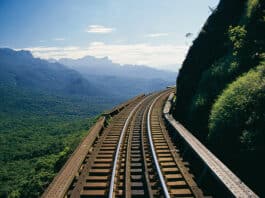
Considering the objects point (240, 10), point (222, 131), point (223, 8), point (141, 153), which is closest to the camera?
point (222, 131)

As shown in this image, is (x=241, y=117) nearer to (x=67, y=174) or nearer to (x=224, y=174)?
(x=224, y=174)

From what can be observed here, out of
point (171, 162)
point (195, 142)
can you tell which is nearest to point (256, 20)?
point (195, 142)

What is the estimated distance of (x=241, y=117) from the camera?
1002cm

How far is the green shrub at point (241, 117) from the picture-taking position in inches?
353

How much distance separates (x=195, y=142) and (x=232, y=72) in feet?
12.7

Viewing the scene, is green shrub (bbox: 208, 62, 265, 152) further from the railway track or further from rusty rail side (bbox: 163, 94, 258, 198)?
the railway track

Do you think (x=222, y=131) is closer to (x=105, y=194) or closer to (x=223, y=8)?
(x=105, y=194)

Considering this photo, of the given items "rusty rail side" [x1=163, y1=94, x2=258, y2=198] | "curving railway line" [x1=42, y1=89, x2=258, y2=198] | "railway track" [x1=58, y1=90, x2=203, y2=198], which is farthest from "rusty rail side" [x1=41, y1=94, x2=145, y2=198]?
"rusty rail side" [x1=163, y1=94, x2=258, y2=198]

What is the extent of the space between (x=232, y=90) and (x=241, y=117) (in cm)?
182

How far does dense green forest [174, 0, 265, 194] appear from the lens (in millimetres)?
9070

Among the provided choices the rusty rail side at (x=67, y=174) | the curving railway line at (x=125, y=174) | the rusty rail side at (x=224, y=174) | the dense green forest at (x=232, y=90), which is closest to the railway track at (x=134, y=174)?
the curving railway line at (x=125, y=174)

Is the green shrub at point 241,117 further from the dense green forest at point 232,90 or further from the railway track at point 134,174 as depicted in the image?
the railway track at point 134,174

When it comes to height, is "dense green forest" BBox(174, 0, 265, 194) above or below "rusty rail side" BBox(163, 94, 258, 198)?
above

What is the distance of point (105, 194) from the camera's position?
8273 mm
